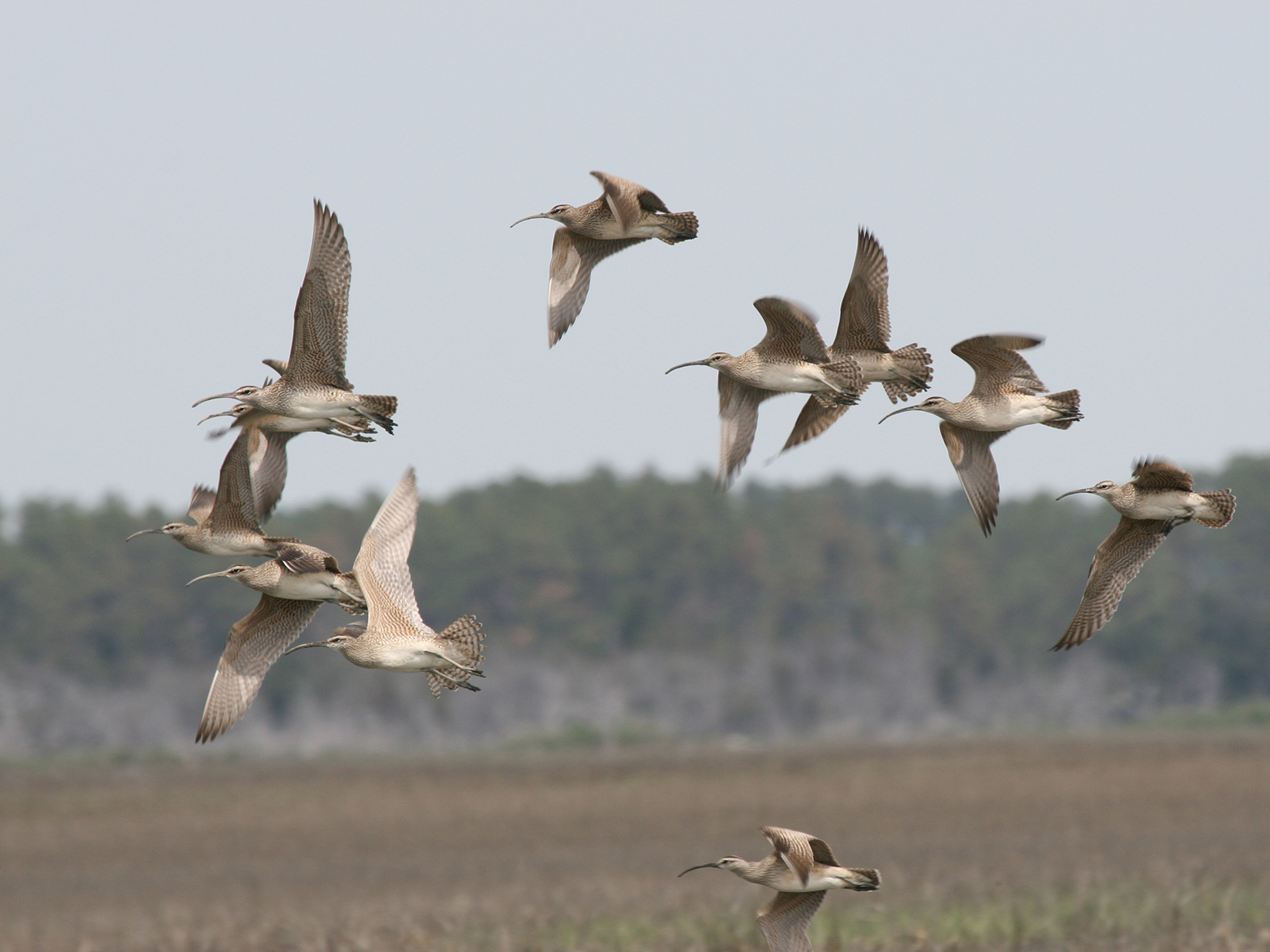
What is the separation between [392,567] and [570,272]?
6.53 feet

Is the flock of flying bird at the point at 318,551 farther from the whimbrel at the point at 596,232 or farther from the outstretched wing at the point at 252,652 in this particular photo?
the whimbrel at the point at 596,232

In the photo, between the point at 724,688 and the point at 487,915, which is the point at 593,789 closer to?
the point at 487,915

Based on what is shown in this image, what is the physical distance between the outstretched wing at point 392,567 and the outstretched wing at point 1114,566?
3.16 m

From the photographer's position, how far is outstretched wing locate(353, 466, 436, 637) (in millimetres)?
8641

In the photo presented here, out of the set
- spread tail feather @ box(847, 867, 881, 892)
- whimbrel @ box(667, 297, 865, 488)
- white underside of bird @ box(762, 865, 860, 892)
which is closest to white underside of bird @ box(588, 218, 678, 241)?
whimbrel @ box(667, 297, 865, 488)

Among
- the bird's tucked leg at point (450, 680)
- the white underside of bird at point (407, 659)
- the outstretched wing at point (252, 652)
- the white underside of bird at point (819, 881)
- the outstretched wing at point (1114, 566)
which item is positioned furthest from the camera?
the outstretched wing at point (252, 652)

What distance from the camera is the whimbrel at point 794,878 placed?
8039 millimetres

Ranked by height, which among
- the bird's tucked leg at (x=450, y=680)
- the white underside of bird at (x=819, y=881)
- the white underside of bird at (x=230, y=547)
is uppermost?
the white underside of bird at (x=230, y=547)

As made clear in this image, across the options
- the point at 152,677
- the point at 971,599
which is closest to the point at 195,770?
the point at 152,677

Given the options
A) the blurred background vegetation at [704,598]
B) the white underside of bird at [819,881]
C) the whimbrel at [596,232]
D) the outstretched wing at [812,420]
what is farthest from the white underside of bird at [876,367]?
the blurred background vegetation at [704,598]

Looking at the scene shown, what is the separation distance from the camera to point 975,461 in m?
8.96

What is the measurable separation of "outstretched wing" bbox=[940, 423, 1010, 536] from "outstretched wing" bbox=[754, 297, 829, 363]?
0.76m

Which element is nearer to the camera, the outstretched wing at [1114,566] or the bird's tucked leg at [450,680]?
the outstretched wing at [1114,566]

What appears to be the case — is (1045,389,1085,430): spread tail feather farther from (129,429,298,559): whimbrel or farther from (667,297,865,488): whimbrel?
(129,429,298,559): whimbrel
